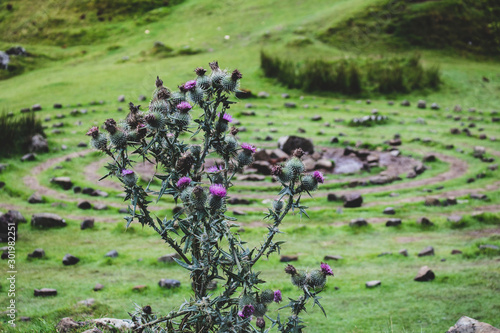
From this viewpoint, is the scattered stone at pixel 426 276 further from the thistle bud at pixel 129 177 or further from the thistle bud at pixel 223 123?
the thistle bud at pixel 129 177

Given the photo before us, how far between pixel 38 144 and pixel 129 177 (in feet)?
40.8

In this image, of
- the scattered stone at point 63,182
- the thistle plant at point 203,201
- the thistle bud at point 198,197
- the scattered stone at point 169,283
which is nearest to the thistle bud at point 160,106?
the thistle plant at point 203,201

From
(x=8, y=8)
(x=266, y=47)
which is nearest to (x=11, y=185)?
(x=266, y=47)

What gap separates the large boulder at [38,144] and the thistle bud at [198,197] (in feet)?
42.0

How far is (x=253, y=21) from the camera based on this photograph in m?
31.2

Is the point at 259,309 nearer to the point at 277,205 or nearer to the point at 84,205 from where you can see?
the point at 277,205

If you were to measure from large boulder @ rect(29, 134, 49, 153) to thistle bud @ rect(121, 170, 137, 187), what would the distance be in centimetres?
1237

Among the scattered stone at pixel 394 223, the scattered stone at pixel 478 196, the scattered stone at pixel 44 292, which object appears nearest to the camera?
the scattered stone at pixel 44 292

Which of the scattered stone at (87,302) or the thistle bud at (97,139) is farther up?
the thistle bud at (97,139)

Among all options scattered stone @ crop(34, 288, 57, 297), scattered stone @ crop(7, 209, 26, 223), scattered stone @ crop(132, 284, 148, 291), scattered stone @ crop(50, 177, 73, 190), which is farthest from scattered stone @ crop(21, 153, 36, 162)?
scattered stone @ crop(132, 284, 148, 291)

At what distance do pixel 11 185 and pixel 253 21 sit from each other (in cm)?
2287

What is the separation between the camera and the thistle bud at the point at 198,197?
2.82 m

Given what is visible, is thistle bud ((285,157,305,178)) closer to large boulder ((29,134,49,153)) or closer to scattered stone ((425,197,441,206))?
scattered stone ((425,197,441,206))

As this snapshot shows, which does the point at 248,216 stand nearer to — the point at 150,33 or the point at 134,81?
the point at 134,81
